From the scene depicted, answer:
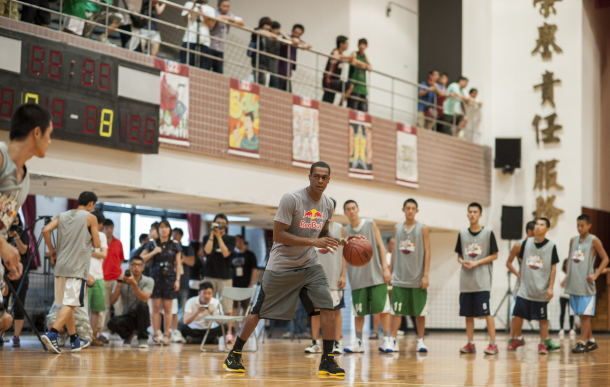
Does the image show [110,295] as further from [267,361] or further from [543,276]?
Result: [543,276]

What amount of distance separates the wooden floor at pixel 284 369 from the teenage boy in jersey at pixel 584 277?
1.22 m

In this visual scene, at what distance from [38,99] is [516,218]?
1301cm

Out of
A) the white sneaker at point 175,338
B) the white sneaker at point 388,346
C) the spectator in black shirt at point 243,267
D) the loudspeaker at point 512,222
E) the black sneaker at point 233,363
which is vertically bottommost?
the white sneaker at point 175,338

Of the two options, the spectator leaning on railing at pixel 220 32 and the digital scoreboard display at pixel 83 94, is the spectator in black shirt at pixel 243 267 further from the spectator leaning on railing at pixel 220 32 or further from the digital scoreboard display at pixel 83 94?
the digital scoreboard display at pixel 83 94

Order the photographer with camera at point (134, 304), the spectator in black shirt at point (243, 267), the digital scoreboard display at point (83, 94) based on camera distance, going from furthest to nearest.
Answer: the spectator in black shirt at point (243, 267) < the photographer with camera at point (134, 304) < the digital scoreboard display at point (83, 94)

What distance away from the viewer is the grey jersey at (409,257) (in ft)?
33.1

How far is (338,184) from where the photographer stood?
15.0m

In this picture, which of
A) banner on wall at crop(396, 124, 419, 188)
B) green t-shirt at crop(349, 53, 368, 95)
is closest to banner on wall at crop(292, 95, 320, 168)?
green t-shirt at crop(349, 53, 368, 95)

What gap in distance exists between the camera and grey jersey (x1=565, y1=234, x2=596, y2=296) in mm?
10742

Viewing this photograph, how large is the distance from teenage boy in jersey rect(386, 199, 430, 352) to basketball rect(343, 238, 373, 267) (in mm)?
3173

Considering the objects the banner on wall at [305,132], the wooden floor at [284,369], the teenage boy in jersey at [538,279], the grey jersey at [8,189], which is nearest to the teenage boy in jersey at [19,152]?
the grey jersey at [8,189]

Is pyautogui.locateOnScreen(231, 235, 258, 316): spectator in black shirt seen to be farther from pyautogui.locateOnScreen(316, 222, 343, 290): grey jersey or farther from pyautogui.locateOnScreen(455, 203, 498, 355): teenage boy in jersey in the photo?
pyautogui.locateOnScreen(455, 203, 498, 355): teenage boy in jersey

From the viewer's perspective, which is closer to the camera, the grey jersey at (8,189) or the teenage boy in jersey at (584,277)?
the grey jersey at (8,189)

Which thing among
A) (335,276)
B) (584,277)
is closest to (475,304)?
(584,277)
